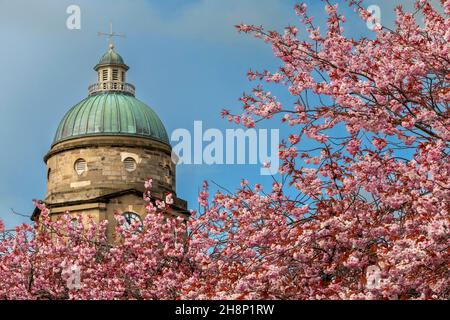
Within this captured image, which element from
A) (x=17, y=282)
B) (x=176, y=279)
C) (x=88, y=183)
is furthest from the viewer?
(x=88, y=183)

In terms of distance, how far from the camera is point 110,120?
61.8 m

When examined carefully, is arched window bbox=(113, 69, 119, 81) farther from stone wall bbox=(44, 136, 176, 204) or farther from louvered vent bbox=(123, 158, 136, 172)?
louvered vent bbox=(123, 158, 136, 172)

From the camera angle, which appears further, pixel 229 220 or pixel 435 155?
pixel 229 220

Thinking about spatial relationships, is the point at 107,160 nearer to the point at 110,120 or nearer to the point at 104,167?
the point at 104,167

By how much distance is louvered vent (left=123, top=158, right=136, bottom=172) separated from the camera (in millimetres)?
60438

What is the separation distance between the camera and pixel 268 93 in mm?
19141

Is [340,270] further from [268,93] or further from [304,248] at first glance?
[268,93]

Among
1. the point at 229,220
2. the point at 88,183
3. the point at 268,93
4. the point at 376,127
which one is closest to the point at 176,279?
the point at 229,220

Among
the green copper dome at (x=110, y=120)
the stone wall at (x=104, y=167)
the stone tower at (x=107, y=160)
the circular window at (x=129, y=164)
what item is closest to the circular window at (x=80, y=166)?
the stone tower at (x=107, y=160)

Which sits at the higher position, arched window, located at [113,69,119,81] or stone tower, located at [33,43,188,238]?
arched window, located at [113,69,119,81]

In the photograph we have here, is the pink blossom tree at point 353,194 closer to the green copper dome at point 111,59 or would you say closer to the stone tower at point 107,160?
the stone tower at point 107,160

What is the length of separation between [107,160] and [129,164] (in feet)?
4.10

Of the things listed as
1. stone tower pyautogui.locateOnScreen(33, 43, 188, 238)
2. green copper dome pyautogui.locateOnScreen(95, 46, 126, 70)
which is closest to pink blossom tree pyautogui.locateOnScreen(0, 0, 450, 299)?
stone tower pyautogui.locateOnScreen(33, 43, 188, 238)
